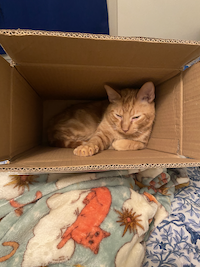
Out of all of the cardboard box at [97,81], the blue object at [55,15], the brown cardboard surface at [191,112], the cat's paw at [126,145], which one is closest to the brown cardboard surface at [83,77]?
the cardboard box at [97,81]

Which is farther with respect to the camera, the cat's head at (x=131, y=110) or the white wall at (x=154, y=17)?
the white wall at (x=154, y=17)

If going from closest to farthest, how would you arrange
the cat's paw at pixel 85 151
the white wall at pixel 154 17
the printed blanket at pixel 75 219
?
the printed blanket at pixel 75 219 → the cat's paw at pixel 85 151 → the white wall at pixel 154 17

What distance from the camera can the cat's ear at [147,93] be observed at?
44.1 inches

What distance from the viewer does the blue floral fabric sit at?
0.77 meters

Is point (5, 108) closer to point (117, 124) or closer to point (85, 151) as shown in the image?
point (85, 151)

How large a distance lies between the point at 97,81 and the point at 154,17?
3.41 ft

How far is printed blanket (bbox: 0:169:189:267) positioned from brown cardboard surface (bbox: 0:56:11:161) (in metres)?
0.22

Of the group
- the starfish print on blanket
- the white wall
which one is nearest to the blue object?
the white wall

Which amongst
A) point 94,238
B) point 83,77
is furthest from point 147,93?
→ point 94,238

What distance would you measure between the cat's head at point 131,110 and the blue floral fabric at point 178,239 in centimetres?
55

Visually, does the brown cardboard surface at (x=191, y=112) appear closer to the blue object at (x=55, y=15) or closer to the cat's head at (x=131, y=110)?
the cat's head at (x=131, y=110)

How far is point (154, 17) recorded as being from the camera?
1610 millimetres

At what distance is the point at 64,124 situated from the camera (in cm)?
146

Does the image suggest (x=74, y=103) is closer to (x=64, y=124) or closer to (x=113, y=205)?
(x=64, y=124)
